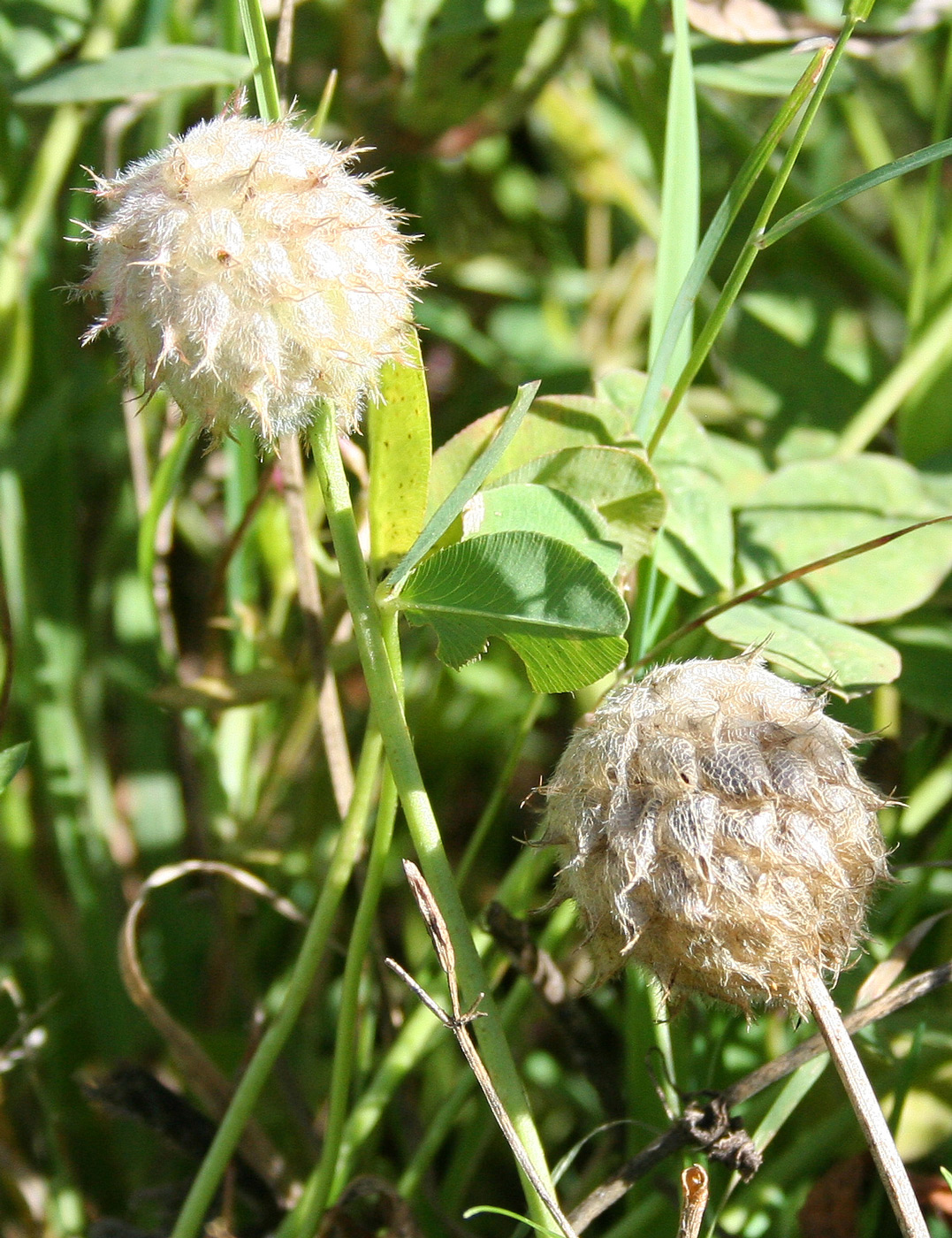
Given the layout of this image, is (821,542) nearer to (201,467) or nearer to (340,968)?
(340,968)

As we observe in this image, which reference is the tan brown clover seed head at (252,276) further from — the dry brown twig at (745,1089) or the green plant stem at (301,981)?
the dry brown twig at (745,1089)

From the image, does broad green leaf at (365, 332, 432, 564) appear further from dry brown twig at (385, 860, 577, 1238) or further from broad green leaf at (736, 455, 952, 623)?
broad green leaf at (736, 455, 952, 623)

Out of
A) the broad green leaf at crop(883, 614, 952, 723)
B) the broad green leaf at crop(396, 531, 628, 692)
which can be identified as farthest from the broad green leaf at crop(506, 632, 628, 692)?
the broad green leaf at crop(883, 614, 952, 723)

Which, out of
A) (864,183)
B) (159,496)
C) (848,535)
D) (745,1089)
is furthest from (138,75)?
(745,1089)

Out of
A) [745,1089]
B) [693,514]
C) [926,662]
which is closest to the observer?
[745,1089]

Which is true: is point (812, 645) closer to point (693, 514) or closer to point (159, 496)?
point (693, 514)

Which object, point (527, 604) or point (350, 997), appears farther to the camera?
point (350, 997)

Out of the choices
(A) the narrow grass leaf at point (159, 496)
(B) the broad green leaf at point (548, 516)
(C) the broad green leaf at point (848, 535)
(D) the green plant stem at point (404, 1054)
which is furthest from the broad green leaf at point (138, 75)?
(D) the green plant stem at point (404, 1054)

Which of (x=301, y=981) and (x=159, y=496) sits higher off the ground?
(x=159, y=496)

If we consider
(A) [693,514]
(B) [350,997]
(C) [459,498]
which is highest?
(C) [459,498]
